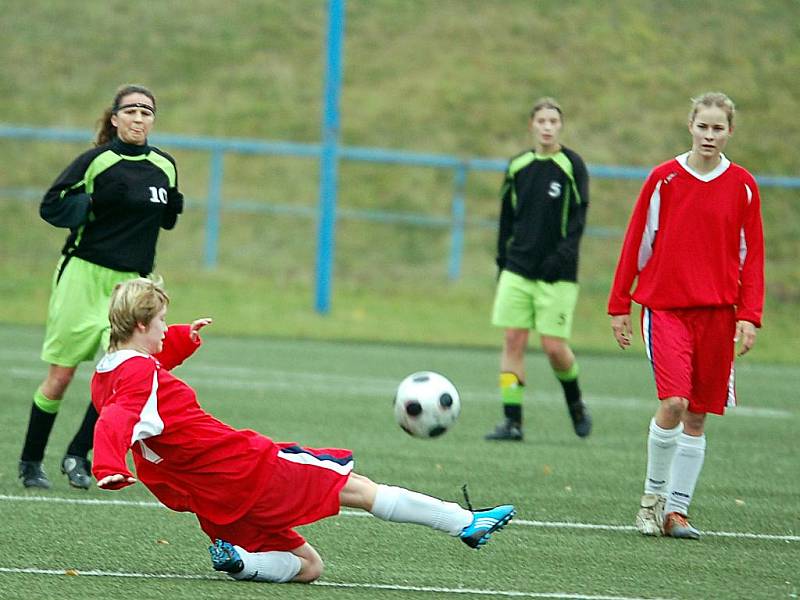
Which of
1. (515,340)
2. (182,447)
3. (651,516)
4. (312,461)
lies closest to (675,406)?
(651,516)

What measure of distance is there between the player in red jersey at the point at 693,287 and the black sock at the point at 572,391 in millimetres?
3241

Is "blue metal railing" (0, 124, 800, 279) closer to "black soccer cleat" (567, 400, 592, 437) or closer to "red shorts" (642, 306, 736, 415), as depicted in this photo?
"black soccer cleat" (567, 400, 592, 437)

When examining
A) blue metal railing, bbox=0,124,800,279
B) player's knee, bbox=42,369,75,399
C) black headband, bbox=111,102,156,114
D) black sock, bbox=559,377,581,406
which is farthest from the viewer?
blue metal railing, bbox=0,124,800,279

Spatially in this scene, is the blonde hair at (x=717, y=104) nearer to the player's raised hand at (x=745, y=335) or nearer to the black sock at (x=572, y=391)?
the player's raised hand at (x=745, y=335)

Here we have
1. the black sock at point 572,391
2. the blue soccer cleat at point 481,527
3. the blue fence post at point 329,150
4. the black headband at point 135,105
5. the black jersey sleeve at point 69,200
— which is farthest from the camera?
the blue fence post at point 329,150

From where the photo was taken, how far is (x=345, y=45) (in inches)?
1205

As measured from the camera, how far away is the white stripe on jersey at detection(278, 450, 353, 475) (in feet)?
17.8

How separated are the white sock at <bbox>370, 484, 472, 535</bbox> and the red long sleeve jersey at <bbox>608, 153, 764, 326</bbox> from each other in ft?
5.69

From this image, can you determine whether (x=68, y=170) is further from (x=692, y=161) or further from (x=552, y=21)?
(x=552, y=21)

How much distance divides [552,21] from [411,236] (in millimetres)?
8458

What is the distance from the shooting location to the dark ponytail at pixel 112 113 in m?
7.59

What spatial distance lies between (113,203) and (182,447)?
2545 millimetres

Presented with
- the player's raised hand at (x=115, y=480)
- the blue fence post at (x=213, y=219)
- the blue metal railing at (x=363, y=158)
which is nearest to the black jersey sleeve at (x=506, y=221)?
the player's raised hand at (x=115, y=480)

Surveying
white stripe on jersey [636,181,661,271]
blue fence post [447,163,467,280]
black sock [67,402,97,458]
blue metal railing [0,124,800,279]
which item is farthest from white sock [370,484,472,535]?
blue fence post [447,163,467,280]
